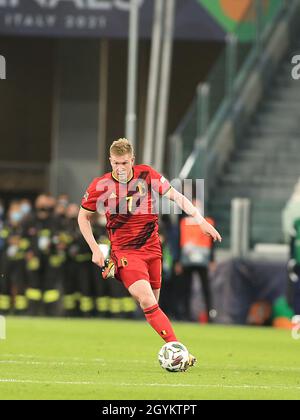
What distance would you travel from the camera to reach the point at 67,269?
24.0 meters

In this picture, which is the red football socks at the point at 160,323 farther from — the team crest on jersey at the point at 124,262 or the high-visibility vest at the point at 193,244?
the high-visibility vest at the point at 193,244

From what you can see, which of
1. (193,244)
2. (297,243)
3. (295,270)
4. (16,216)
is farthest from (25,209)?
(297,243)

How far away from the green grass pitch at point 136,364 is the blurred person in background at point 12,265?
10.6 ft

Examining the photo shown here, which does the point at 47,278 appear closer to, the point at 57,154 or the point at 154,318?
the point at 57,154

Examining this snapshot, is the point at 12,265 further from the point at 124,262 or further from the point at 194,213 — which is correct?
the point at 194,213

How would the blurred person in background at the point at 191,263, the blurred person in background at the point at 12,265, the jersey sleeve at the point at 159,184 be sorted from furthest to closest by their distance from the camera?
the blurred person in background at the point at 12,265 < the blurred person in background at the point at 191,263 < the jersey sleeve at the point at 159,184

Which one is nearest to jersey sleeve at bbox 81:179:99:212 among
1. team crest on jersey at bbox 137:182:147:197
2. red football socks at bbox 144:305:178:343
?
team crest on jersey at bbox 137:182:147:197

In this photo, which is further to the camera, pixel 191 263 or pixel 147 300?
pixel 191 263

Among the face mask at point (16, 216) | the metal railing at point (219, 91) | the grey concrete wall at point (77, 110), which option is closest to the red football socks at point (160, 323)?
the metal railing at point (219, 91)

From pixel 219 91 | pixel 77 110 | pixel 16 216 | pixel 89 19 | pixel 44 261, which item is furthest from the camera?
pixel 77 110

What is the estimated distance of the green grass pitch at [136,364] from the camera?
1062 centimetres

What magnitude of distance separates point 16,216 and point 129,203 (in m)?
12.7

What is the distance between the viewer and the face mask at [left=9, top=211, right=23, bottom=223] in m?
24.9
